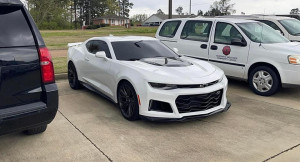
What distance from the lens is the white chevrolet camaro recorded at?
4.06 m

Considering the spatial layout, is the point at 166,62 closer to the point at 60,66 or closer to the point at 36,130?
the point at 36,130

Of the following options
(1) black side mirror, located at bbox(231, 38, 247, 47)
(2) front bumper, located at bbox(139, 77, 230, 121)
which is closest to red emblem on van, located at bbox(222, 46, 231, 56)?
(1) black side mirror, located at bbox(231, 38, 247, 47)

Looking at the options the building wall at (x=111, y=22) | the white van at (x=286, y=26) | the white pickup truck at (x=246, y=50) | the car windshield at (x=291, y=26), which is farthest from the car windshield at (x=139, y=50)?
the building wall at (x=111, y=22)

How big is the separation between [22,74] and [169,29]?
5.58m

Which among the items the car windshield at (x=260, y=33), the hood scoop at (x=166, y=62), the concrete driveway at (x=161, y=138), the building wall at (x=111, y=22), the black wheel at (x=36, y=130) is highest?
the building wall at (x=111, y=22)

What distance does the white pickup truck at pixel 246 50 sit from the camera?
18.7 ft

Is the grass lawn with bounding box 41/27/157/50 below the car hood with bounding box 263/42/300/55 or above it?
above

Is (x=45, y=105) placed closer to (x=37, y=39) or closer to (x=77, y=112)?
(x=37, y=39)

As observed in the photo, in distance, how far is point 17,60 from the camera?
281 centimetres

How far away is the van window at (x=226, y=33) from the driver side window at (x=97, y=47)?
286 centimetres

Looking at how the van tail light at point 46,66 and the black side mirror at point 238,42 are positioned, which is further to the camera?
the black side mirror at point 238,42

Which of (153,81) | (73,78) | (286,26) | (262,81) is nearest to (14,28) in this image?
(153,81)

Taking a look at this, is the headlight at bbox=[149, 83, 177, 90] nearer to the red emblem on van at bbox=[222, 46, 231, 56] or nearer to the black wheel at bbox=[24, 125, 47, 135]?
the black wheel at bbox=[24, 125, 47, 135]

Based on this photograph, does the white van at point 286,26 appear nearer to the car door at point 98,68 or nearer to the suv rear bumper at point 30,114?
the car door at point 98,68
